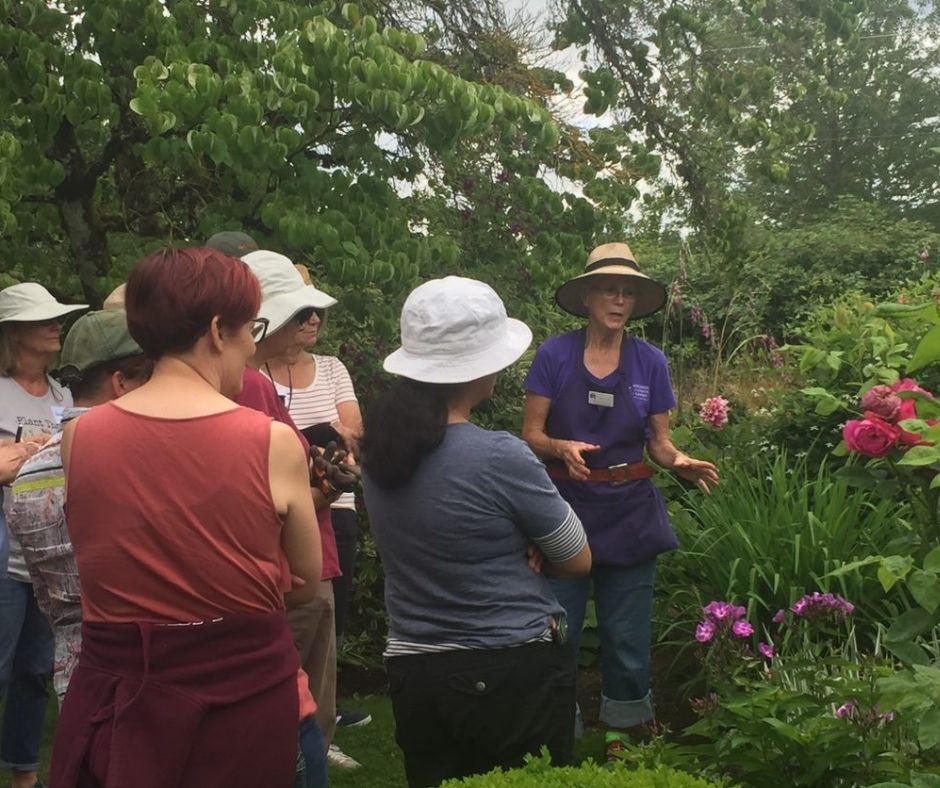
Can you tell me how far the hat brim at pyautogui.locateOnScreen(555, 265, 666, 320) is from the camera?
4.25 m

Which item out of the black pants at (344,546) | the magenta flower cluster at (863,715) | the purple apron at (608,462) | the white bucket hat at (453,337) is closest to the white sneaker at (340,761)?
the black pants at (344,546)

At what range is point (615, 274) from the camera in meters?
4.22

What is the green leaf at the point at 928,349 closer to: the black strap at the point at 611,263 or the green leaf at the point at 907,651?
the green leaf at the point at 907,651

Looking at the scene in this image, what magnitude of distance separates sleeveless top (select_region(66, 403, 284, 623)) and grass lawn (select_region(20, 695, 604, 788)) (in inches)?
95.4

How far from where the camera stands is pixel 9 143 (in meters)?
4.25

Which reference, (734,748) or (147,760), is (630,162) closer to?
(734,748)

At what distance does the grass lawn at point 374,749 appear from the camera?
4.35 metres

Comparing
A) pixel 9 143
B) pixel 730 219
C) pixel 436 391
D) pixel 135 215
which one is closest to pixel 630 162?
pixel 730 219

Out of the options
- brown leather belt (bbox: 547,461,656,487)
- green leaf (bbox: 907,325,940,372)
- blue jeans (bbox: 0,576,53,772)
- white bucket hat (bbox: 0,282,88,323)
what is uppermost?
green leaf (bbox: 907,325,940,372)

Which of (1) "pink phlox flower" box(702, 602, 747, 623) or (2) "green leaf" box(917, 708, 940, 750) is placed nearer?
(2) "green leaf" box(917, 708, 940, 750)

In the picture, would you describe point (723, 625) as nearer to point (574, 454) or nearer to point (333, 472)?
point (574, 454)

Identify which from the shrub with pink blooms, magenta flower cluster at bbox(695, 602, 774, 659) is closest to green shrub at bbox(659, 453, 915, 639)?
magenta flower cluster at bbox(695, 602, 774, 659)

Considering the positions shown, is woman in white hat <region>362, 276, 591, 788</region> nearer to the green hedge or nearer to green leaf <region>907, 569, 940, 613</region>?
the green hedge

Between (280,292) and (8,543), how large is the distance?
1391 mm
